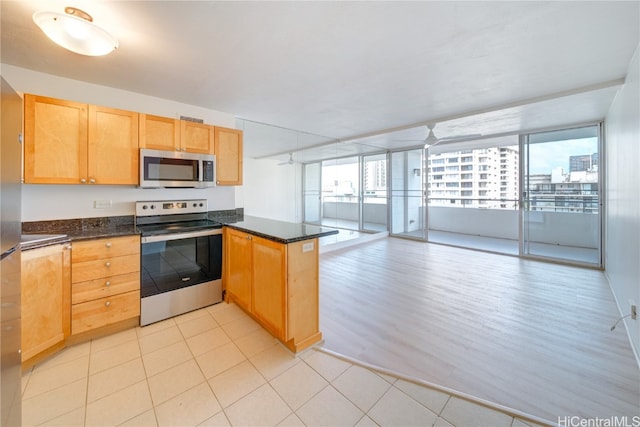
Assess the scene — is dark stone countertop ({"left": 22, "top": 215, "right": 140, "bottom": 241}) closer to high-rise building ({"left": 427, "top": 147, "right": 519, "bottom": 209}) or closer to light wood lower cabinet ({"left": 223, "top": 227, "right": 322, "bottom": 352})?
light wood lower cabinet ({"left": 223, "top": 227, "right": 322, "bottom": 352})

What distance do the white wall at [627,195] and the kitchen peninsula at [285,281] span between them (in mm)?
2546

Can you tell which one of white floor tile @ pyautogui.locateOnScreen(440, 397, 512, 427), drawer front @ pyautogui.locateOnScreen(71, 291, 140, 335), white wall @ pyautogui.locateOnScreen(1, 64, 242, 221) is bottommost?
white floor tile @ pyautogui.locateOnScreen(440, 397, 512, 427)

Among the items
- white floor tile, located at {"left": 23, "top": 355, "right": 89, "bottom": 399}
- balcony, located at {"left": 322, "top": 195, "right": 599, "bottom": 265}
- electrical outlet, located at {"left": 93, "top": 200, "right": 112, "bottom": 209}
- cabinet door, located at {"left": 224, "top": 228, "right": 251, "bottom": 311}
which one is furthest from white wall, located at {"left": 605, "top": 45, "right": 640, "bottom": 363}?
electrical outlet, located at {"left": 93, "top": 200, "right": 112, "bottom": 209}

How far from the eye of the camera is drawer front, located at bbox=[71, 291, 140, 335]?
2.15m

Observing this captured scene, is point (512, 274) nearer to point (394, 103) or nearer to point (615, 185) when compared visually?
point (615, 185)

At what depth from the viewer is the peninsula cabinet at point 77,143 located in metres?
2.13

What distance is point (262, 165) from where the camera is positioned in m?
4.78

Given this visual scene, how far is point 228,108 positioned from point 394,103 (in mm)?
2256

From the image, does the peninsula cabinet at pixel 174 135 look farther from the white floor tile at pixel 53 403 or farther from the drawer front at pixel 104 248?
the white floor tile at pixel 53 403

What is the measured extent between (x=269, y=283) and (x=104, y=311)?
149 centimetres

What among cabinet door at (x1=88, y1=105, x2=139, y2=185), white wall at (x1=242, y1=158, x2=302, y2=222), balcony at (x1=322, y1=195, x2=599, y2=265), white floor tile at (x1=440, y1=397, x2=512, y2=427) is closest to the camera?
white floor tile at (x1=440, y1=397, x2=512, y2=427)

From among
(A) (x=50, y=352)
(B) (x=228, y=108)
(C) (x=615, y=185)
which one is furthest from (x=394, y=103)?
(A) (x=50, y=352)

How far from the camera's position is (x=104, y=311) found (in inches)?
89.1

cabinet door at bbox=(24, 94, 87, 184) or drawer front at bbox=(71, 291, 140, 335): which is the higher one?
cabinet door at bbox=(24, 94, 87, 184)
